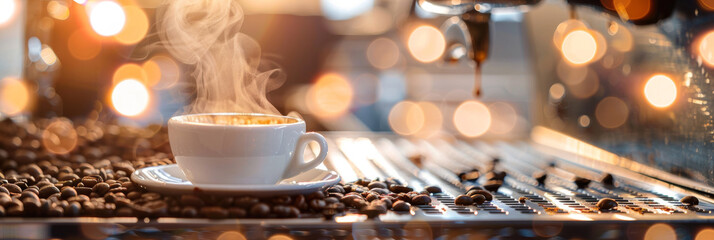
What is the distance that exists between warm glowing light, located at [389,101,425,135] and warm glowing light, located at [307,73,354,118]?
37cm

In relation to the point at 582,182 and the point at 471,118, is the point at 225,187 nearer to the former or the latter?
the point at 582,182

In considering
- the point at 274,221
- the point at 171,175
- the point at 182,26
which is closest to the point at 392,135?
the point at 182,26

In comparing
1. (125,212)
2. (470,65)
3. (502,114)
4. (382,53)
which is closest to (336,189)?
(125,212)

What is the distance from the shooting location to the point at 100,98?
7.08ft

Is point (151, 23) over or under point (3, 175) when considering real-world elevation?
over

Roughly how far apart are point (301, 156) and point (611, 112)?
76cm

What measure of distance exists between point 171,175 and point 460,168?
1.71ft

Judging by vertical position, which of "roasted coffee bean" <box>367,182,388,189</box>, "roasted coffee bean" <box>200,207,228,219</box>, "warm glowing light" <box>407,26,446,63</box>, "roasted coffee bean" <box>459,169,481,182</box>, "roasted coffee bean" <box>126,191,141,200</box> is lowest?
"roasted coffee bean" <box>200,207,228,219</box>

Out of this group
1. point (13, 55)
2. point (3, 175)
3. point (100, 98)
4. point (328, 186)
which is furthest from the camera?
point (13, 55)

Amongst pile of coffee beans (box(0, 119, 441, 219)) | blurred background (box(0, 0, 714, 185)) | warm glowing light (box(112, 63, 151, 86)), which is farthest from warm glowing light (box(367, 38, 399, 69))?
pile of coffee beans (box(0, 119, 441, 219))

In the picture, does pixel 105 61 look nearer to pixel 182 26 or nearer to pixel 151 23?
pixel 151 23

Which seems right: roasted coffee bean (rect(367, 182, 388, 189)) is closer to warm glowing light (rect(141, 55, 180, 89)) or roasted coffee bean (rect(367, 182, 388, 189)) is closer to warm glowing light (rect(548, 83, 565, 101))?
warm glowing light (rect(548, 83, 565, 101))

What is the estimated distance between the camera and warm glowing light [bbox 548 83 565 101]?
1667 millimetres

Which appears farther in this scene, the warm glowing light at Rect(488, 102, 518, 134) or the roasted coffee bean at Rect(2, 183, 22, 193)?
the warm glowing light at Rect(488, 102, 518, 134)
